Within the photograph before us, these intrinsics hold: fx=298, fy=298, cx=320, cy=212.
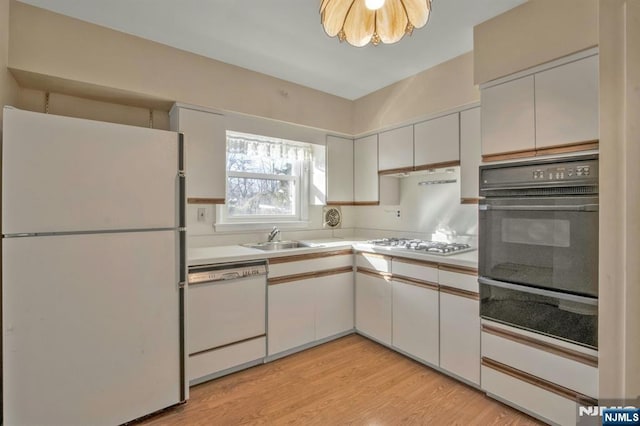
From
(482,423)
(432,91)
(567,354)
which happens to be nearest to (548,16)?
(432,91)

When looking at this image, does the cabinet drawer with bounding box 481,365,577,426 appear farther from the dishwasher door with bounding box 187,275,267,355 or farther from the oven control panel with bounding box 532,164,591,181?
the dishwasher door with bounding box 187,275,267,355

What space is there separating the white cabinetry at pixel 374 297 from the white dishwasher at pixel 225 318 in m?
0.97

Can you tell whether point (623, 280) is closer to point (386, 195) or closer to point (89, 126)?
point (89, 126)

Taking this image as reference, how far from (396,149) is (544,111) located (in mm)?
1348

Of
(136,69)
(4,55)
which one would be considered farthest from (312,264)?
(4,55)

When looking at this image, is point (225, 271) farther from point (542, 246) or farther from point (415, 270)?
point (542, 246)

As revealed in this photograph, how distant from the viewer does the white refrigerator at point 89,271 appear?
1468 mm

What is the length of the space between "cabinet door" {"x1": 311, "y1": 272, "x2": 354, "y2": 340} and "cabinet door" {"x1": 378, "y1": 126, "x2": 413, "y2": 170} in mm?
1184

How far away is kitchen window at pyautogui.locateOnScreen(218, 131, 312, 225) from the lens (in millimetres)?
2953

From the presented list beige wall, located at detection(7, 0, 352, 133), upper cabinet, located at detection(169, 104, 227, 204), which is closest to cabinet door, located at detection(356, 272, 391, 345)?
upper cabinet, located at detection(169, 104, 227, 204)

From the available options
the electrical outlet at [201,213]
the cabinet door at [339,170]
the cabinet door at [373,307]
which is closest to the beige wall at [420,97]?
the cabinet door at [339,170]

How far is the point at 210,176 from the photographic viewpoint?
2.53m

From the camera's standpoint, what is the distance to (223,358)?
2.23 meters

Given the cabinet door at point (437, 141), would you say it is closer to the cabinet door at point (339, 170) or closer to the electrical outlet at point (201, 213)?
the cabinet door at point (339, 170)
